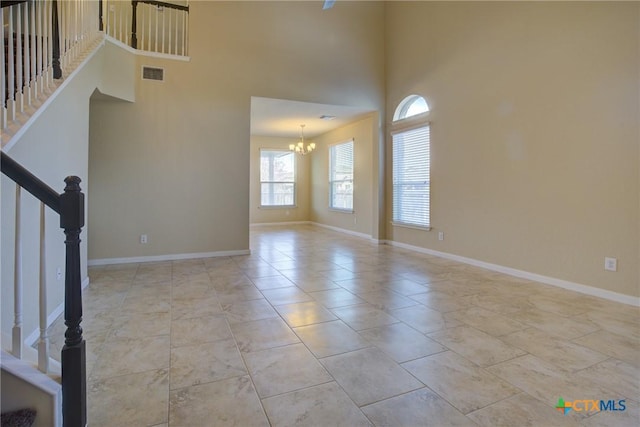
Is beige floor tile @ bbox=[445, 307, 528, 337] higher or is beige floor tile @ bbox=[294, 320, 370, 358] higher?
beige floor tile @ bbox=[445, 307, 528, 337]

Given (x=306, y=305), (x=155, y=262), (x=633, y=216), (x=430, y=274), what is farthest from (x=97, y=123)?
(x=633, y=216)

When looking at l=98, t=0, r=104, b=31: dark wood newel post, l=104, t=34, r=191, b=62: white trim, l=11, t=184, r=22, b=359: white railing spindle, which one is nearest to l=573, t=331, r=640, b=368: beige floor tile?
l=11, t=184, r=22, b=359: white railing spindle

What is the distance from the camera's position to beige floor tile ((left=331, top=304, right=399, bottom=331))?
2.72 m

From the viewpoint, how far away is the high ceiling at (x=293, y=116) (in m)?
6.04

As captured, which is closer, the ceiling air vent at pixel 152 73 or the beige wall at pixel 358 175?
the ceiling air vent at pixel 152 73

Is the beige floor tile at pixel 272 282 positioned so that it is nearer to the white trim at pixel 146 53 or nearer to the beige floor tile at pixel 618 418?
the beige floor tile at pixel 618 418

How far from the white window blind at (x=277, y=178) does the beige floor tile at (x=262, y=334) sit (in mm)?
7242

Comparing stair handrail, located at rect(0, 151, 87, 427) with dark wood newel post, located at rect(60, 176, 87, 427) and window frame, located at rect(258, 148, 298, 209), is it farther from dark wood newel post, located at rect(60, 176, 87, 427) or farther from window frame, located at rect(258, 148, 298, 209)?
window frame, located at rect(258, 148, 298, 209)

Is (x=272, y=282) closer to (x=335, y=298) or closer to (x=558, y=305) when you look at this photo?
(x=335, y=298)

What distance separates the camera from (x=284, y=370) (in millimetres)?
2023

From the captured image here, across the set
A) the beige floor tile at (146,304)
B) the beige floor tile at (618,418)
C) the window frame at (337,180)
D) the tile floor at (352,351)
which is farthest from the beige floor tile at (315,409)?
the window frame at (337,180)

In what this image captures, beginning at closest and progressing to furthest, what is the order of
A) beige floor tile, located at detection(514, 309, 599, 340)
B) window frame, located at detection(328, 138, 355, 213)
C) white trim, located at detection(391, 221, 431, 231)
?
beige floor tile, located at detection(514, 309, 599, 340), white trim, located at detection(391, 221, 431, 231), window frame, located at detection(328, 138, 355, 213)

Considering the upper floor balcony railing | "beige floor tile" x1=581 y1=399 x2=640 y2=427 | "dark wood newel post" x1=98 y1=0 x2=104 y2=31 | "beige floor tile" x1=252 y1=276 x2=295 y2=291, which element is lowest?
"beige floor tile" x1=581 y1=399 x2=640 y2=427

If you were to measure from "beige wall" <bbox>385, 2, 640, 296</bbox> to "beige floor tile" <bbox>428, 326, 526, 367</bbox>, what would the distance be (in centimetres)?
191
